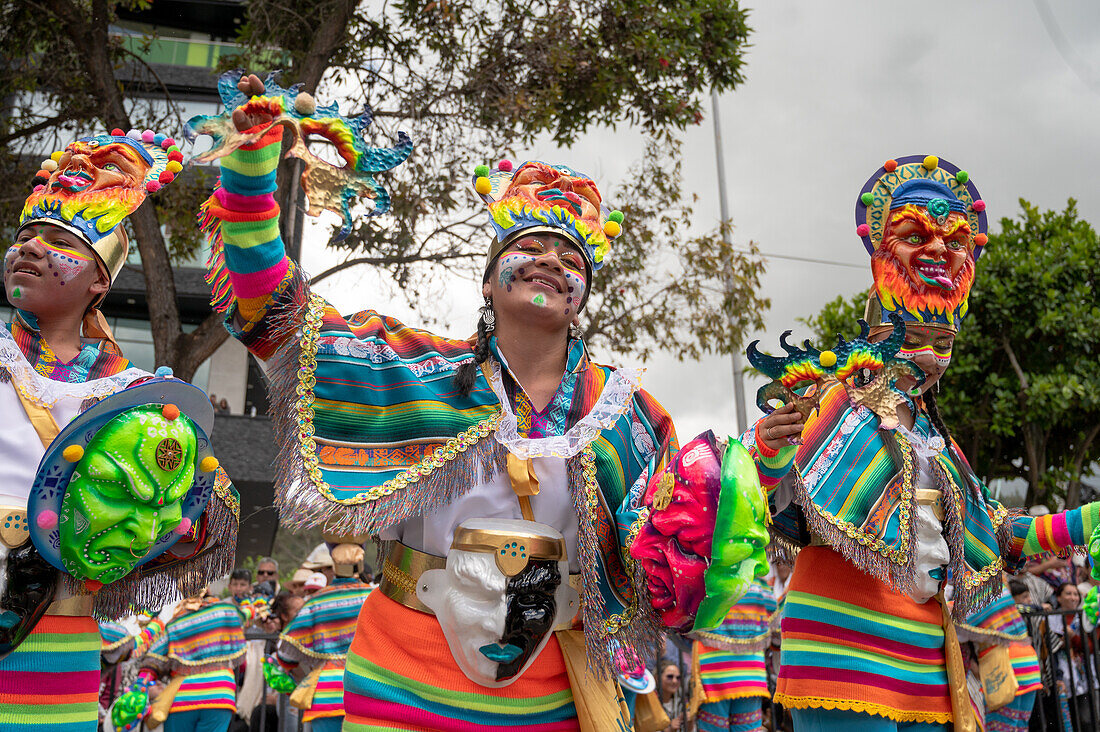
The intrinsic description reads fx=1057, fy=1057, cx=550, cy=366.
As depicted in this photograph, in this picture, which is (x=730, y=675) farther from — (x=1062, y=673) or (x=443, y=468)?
(x=443, y=468)

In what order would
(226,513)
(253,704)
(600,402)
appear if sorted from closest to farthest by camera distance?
1. (600,402)
2. (226,513)
3. (253,704)


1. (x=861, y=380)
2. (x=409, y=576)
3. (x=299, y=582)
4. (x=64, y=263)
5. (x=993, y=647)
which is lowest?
(x=993, y=647)

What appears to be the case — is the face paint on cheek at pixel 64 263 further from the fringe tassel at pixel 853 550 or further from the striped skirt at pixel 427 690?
the fringe tassel at pixel 853 550

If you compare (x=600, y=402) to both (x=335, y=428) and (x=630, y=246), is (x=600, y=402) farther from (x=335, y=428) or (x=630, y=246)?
(x=630, y=246)

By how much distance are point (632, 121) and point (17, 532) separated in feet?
23.9

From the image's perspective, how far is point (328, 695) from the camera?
6.57 metres

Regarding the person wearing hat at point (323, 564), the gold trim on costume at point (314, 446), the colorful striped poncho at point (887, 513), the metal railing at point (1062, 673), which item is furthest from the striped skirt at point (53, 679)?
the metal railing at point (1062, 673)

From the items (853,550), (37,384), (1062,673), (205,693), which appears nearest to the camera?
(37,384)

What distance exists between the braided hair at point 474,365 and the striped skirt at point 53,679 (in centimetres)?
150

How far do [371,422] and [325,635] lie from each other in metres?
4.32

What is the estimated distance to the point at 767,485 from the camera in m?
3.24

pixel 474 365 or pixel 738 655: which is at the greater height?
pixel 474 365

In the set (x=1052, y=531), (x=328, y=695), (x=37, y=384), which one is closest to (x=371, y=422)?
(x=37, y=384)

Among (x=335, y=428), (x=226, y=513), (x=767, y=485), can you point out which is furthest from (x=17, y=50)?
(x=767, y=485)
